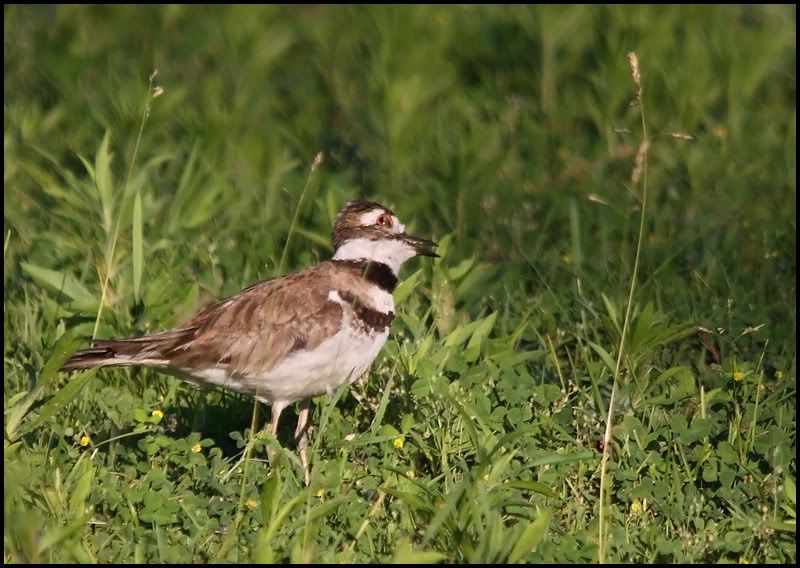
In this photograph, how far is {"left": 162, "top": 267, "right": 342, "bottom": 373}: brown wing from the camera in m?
5.70

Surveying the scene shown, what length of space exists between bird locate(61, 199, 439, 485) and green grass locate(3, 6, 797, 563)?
21 centimetres

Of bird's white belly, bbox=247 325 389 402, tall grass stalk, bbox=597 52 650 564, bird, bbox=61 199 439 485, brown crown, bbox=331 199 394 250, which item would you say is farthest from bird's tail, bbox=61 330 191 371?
tall grass stalk, bbox=597 52 650 564

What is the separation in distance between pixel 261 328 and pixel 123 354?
0.59 metres

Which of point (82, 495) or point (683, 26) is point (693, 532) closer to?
point (82, 495)

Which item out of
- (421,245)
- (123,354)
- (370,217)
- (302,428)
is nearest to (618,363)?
(421,245)

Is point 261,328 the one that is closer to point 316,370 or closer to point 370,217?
point 316,370

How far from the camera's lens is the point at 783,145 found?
9305 mm

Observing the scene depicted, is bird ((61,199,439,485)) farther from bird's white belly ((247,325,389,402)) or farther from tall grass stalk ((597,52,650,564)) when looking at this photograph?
tall grass stalk ((597,52,650,564))

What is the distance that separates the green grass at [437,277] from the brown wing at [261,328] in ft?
1.14

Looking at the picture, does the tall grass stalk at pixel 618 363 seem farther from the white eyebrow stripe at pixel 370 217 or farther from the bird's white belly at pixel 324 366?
the white eyebrow stripe at pixel 370 217

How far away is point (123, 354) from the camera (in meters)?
5.73

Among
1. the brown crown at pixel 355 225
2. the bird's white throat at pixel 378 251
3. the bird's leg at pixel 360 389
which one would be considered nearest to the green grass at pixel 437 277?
the bird's leg at pixel 360 389

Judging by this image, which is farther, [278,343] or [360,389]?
[360,389]

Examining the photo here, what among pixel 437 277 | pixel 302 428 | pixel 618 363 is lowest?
pixel 302 428
